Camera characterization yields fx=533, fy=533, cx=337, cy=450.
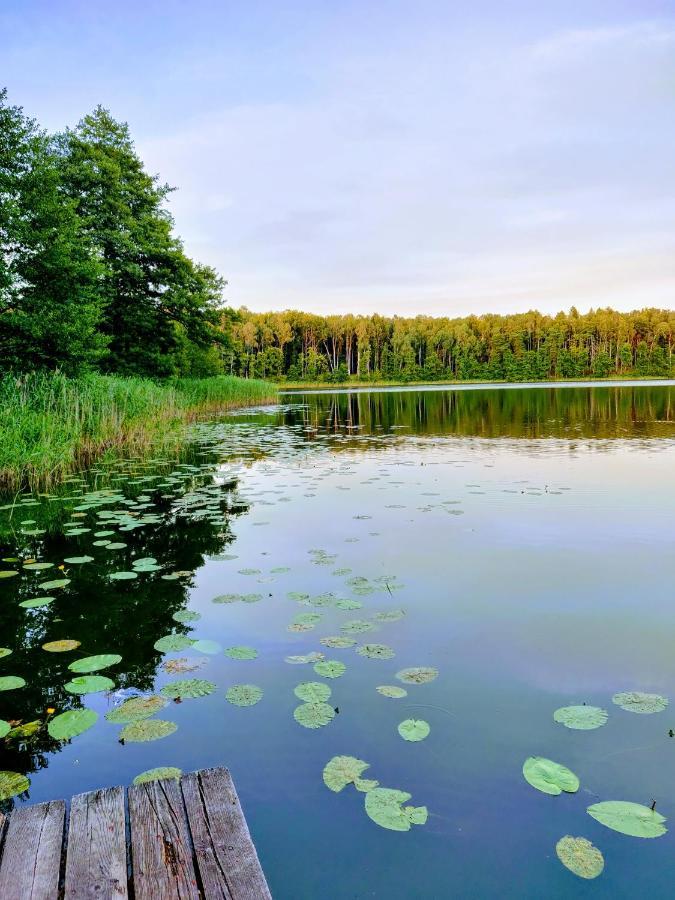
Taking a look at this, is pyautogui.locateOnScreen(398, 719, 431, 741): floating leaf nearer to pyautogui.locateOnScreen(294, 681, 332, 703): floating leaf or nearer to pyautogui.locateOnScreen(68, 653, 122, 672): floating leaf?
pyautogui.locateOnScreen(294, 681, 332, 703): floating leaf

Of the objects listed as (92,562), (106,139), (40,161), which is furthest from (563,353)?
(92,562)

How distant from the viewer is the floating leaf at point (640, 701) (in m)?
2.81

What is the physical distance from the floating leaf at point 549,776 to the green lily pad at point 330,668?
3.86 ft

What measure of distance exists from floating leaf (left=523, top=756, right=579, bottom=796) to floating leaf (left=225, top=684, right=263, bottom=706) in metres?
1.44

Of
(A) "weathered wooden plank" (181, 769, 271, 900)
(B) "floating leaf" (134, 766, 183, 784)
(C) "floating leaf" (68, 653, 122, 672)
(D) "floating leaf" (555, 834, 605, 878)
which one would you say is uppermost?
Answer: (A) "weathered wooden plank" (181, 769, 271, 900)

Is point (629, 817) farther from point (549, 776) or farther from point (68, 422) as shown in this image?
point (68, 422)

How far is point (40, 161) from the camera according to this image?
12.3 meters

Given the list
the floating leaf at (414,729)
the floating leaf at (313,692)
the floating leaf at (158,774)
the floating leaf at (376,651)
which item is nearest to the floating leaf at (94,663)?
the floating leaf at (158,774)

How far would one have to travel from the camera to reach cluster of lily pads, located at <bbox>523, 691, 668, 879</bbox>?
1.92m

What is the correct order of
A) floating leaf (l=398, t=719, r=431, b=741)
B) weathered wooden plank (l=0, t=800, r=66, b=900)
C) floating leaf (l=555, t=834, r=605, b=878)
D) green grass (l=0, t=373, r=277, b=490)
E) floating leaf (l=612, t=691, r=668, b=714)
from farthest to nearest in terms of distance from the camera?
1. green grass (l=0, t=373, r=277, b=490)
2. floating leaf (l=612, t=691, r=668, b=714)
3. floating leaf (l=398, t=719, r=431, b=741)
4. floating leaf (l=555, t=834, r=605, b=878)
5. weathered wooden plank (l=0, t=800, r=66, b=900)

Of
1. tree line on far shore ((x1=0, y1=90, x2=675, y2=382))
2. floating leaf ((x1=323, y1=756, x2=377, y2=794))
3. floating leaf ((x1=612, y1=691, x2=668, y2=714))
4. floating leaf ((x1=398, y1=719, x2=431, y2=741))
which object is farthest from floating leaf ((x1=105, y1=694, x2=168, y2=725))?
tree line on far shore ((x1=0, y1=90, x2=675, y2=382))

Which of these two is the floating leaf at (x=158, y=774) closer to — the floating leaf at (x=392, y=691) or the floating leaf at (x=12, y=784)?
the floating leaf at (x=12, y=784)

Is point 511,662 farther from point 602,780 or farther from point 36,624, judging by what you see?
point 36,624

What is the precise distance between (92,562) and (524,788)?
447cm
